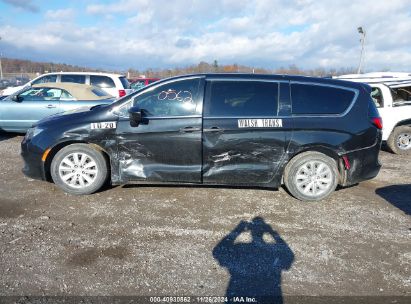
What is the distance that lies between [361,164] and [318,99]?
1.14 m

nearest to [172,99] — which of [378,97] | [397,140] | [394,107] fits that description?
[378,97]

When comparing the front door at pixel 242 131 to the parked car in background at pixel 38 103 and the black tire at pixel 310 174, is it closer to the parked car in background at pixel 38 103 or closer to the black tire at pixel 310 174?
the black tire at pixel 310 174

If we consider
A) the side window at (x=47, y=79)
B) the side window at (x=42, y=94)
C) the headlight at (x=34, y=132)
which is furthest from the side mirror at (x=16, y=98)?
the headlight at (x=34, y=132)

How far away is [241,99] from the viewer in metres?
4.53

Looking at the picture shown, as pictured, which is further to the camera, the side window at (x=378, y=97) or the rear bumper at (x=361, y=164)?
the side window at (x=378, y=97)

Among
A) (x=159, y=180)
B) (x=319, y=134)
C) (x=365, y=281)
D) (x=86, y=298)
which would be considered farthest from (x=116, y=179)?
(x=365, y=281)

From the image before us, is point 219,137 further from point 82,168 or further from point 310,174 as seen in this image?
point 82,168

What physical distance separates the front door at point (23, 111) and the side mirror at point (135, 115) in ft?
15.8

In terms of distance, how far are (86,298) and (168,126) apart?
2.45 m

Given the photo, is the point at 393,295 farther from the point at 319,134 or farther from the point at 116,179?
the point at 116,179

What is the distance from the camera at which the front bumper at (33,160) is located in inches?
183

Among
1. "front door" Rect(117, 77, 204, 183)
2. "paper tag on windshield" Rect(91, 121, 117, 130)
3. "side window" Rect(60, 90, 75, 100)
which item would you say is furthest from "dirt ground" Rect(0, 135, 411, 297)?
"side window" Rect(60, 90, 75, 100)

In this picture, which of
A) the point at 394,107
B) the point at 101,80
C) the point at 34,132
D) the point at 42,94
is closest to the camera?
the point at 34,132

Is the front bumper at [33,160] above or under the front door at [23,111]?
under
